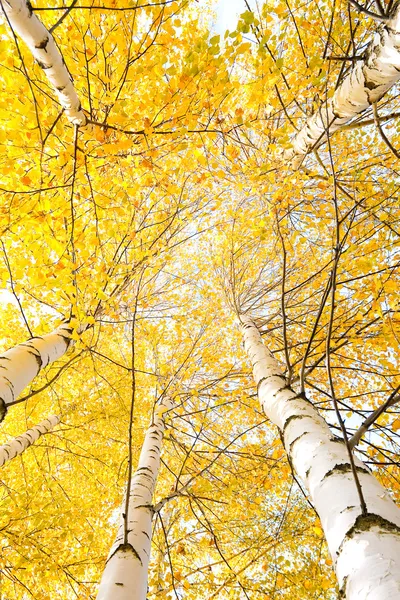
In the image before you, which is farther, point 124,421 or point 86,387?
point 86,387

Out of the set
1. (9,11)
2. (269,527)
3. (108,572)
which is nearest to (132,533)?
(108,572)

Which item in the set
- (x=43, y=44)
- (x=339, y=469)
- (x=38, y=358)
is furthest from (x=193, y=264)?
(x=339, y=469)

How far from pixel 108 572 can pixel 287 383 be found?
1445mm

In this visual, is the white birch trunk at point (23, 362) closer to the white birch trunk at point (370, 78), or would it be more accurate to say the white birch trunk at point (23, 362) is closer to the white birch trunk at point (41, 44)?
the white birch trunk at point (41, 44)

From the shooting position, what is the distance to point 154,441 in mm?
3320

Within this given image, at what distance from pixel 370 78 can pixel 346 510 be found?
2735mm

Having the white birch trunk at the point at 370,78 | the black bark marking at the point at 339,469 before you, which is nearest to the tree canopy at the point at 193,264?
the white birch trunk at the point at 370,78

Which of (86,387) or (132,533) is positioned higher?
(86,387)

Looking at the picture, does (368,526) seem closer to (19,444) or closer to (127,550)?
(127,550)

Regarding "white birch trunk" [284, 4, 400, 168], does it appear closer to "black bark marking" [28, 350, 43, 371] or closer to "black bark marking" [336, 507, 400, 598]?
"black bark marking" [336, 507, 400, 598]

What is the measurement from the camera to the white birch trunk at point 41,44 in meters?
1.42

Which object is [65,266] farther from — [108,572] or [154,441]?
[108,572]

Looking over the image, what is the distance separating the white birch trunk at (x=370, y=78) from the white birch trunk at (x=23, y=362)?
2.35 meters

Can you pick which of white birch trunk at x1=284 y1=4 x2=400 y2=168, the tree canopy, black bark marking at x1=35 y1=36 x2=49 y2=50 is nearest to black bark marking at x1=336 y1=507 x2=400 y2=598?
the tree canopy
